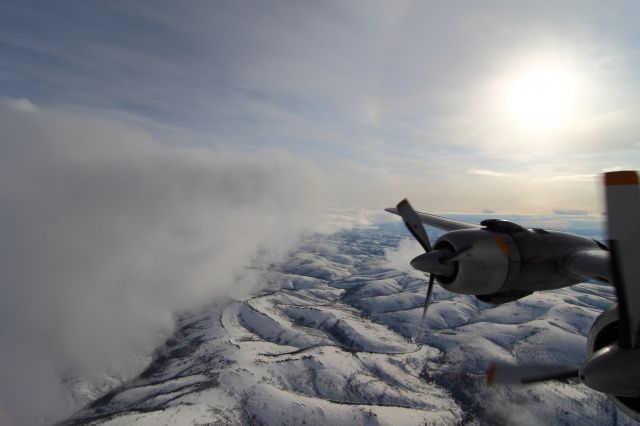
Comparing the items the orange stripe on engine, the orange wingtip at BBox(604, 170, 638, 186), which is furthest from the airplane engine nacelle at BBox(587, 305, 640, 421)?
the orange stripe on engine

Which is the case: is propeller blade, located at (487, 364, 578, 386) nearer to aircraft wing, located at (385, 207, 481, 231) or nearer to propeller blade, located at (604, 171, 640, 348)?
propeller blade, located at (604, 171, 640, 348)

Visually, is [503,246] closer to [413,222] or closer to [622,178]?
Result: [413,222]

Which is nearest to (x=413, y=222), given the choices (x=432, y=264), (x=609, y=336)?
(x=432, y=264)

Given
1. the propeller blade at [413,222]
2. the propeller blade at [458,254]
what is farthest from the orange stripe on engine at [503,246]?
the propeller blade at [413,222]

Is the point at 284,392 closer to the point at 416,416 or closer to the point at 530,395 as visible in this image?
the point at 416,416

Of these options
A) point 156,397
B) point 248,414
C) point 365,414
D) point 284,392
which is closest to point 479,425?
point 365,414

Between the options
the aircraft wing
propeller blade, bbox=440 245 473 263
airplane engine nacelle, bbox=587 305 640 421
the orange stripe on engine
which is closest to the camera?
airplane engine nacelle, bbox=587 305 640 421
